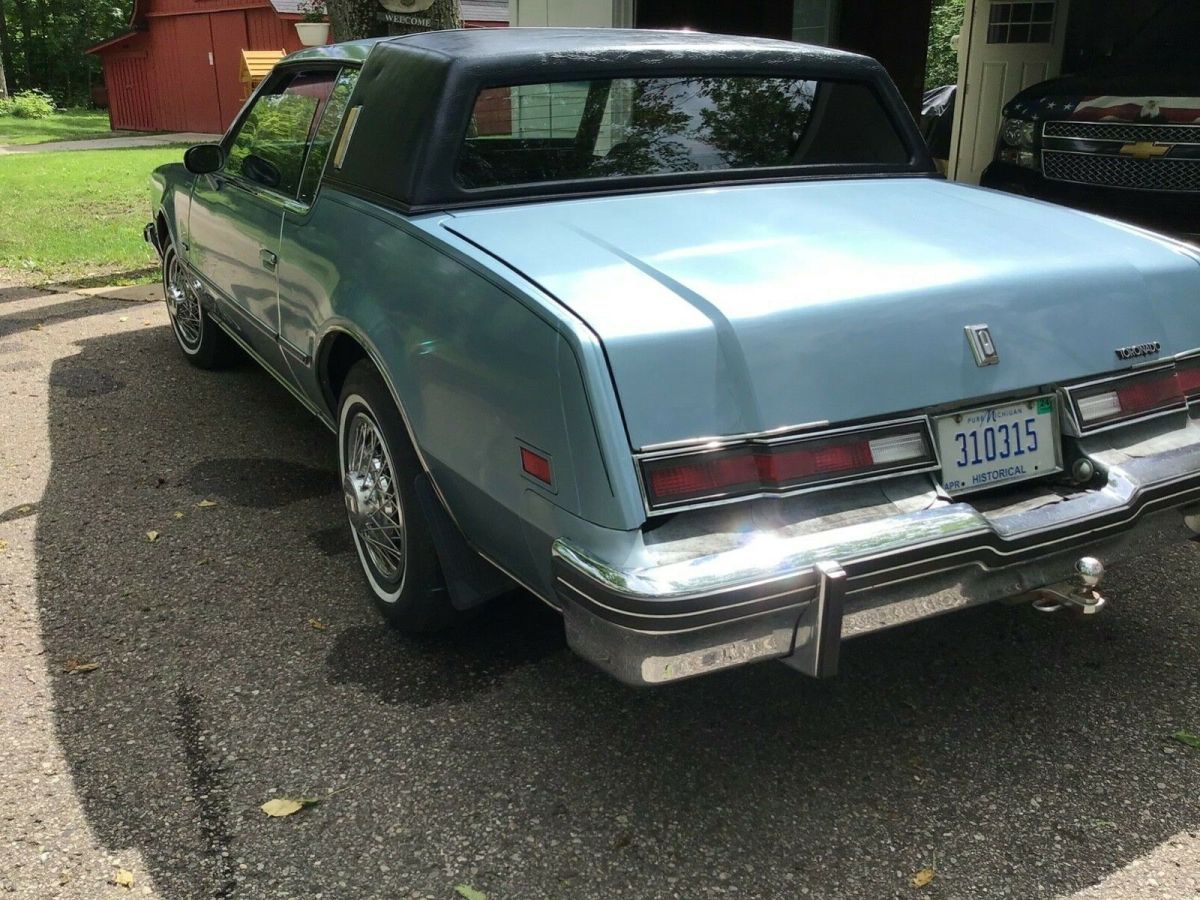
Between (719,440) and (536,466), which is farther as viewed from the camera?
(536,466)

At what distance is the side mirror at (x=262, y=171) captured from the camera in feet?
13.3

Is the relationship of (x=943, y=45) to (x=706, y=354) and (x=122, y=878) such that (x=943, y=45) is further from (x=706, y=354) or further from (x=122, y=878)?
(x=122, y=878)

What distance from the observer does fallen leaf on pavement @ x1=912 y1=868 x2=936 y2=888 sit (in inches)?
90.5

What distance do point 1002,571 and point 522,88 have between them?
6.30ft

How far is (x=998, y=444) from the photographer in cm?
255

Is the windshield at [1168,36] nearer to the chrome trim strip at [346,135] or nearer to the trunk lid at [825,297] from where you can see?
the trunk lid at [825,297]

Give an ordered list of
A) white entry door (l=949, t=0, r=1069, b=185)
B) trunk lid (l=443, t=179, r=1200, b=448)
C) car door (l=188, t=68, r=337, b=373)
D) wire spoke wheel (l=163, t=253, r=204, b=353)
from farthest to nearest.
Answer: white entry door (l=949, t=0, r=1069, b=185) → wire spoke wheel (l=163, t=253, r=204, b=353) → car door (l=188, t=68, r=337, b=373) → trunk lid (l=443, t=179, r=1200, b=448)

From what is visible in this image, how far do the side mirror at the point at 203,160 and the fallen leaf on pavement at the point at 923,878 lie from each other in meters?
3.87

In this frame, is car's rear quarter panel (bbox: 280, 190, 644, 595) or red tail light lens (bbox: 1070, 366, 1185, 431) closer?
car's rear quarter panel (bbox: 280, 190, 644, 595)

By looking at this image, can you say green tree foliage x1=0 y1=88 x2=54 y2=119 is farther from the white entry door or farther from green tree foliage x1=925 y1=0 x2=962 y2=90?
the white entry door

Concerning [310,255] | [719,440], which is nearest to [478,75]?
[310,255]

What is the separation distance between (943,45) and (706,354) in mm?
23935

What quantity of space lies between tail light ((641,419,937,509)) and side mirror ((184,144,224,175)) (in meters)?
3.22

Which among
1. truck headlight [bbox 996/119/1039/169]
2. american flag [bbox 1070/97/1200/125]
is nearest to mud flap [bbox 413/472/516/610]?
american flag [bbox 1070/97/1200/125]
